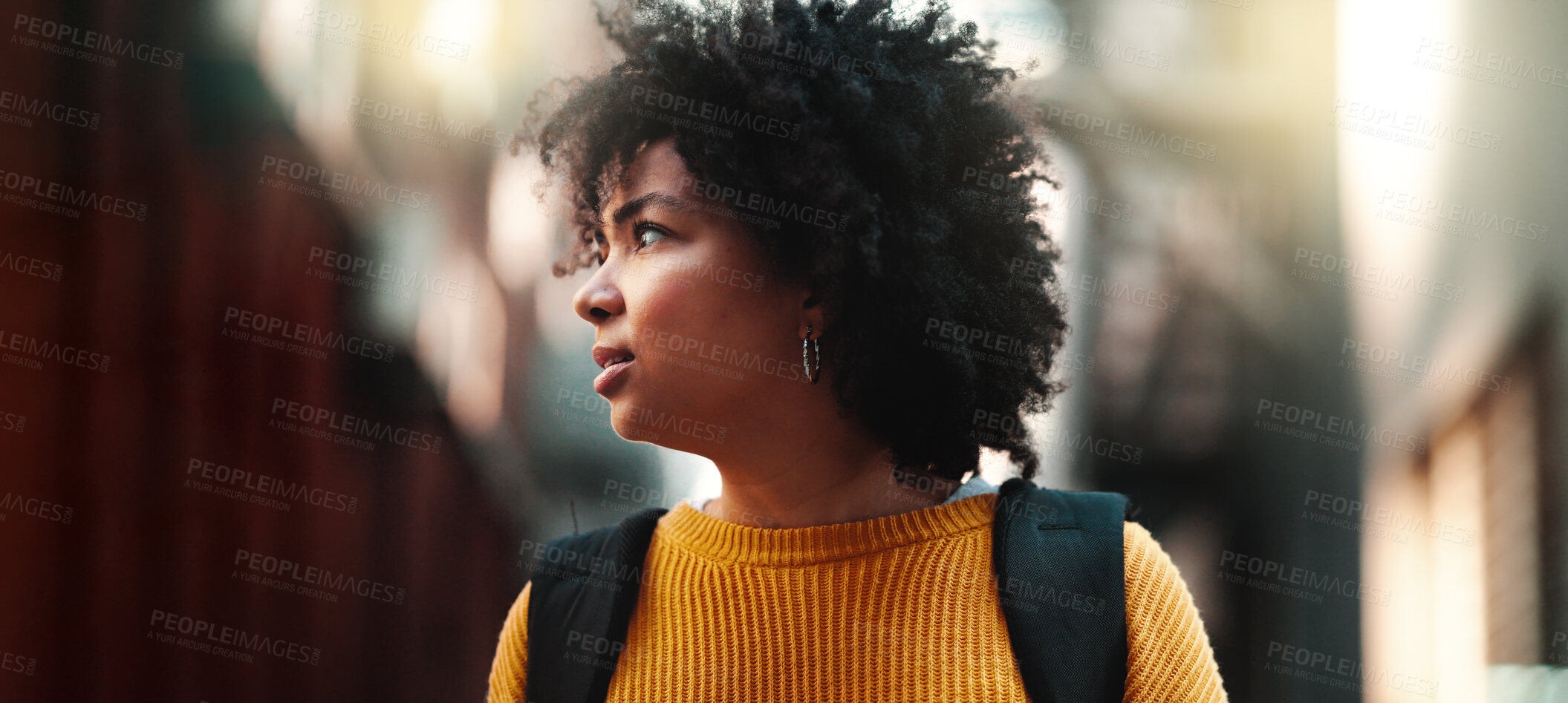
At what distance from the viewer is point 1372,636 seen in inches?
73.6

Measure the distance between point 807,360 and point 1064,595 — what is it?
468 mm

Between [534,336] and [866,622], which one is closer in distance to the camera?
[866,622]

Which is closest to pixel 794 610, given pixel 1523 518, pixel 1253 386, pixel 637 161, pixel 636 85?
pixel 637 161

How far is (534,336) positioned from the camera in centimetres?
191

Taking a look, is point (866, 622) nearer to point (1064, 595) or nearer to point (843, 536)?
point (843, 536)

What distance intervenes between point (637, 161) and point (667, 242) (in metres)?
0.15

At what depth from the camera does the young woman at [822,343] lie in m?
1.16

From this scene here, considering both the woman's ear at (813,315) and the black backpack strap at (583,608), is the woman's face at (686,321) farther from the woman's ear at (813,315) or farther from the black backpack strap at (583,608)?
the black backpack strap at (583,608)

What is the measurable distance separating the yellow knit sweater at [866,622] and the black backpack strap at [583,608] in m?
0.03

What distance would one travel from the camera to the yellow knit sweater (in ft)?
3.72

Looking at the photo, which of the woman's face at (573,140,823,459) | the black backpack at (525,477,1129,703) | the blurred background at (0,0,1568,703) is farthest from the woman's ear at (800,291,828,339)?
the blurred background at (0,0,1568,703)

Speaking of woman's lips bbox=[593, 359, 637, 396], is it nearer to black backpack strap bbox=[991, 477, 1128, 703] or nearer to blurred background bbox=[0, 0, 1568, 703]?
black backpack strap bbox=[991, 477, 1128, 703]

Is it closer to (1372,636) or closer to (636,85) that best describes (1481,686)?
(1372,636)

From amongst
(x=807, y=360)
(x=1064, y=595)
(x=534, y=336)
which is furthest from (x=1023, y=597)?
(x=534, y=336)
